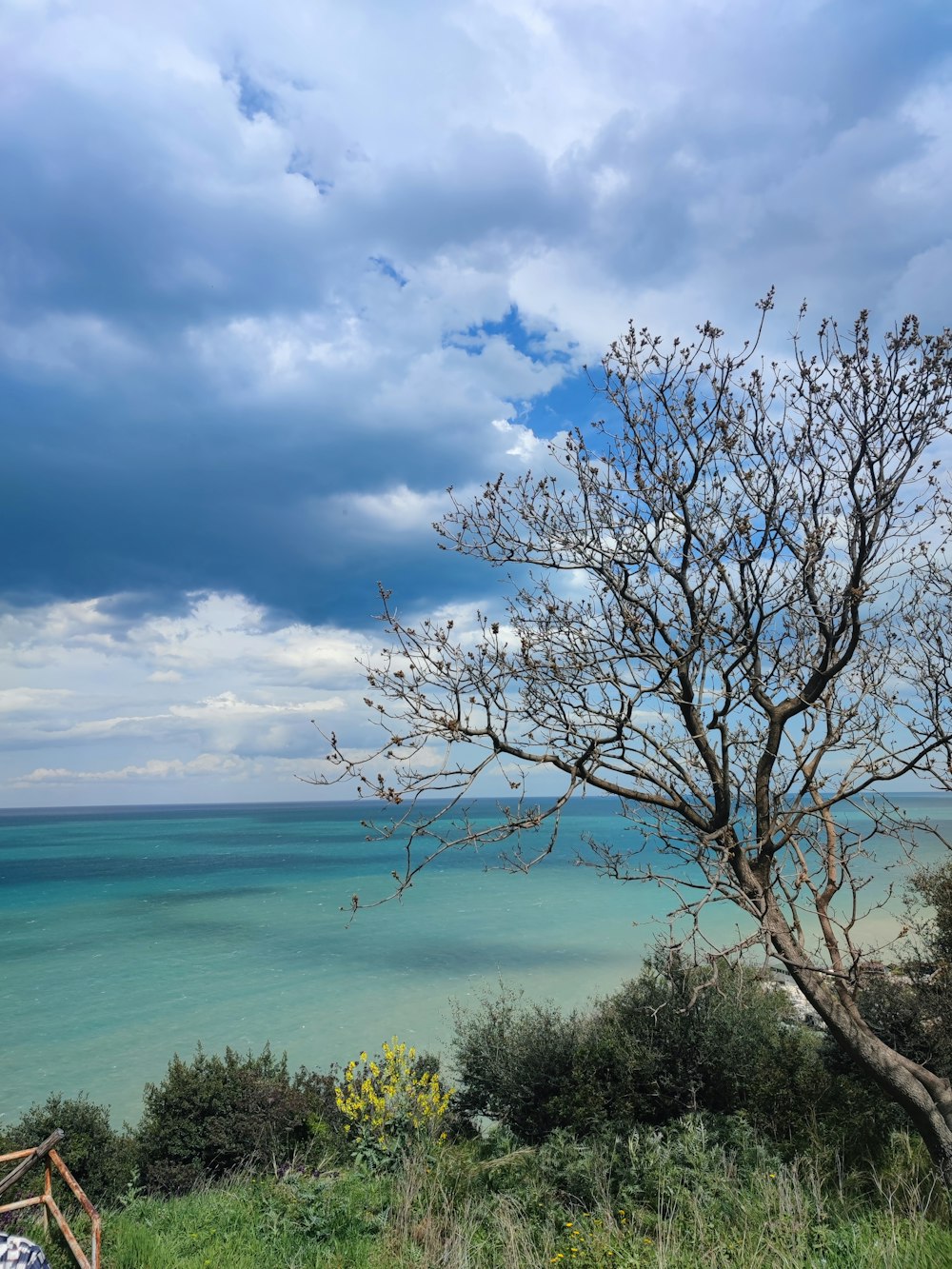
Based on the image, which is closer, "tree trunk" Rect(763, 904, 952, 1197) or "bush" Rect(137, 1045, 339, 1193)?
"tree trunk" Rect(763, 904, 952, 1197)

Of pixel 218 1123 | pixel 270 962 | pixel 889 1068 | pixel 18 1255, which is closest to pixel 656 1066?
pixel 889 1068

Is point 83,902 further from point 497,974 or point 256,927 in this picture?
point 497,974

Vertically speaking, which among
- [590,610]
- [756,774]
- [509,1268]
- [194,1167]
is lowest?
[194,1167]

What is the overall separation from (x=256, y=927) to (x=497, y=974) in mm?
15958

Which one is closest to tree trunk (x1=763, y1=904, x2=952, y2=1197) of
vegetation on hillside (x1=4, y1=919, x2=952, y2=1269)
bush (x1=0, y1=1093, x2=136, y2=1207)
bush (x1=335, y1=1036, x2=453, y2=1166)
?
vegetation on hillside (x1=4, y1=919, x2=952, y2=1269)

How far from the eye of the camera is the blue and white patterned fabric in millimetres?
2670

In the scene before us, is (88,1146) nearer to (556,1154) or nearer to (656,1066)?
(556,1154)

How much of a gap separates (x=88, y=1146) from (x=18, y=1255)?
612cm

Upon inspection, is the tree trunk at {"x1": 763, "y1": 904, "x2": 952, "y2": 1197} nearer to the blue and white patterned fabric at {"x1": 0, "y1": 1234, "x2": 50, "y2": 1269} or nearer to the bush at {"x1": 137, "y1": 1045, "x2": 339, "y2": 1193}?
the blue and white patterned fabric at {"x1": 0, "y1": 1234, "x2": 50, "y2": 1269}

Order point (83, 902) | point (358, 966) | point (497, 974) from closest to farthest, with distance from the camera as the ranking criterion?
point (497, 974) < point (358, 966) < point (83, 902)

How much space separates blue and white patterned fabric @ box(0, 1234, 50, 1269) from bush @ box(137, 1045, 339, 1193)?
6.04 metres

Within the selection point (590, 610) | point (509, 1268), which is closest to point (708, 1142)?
point (509, 1268)

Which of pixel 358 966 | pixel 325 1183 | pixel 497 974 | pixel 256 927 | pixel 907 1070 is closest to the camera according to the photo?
pixel 907 1070

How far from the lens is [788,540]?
5625mm
